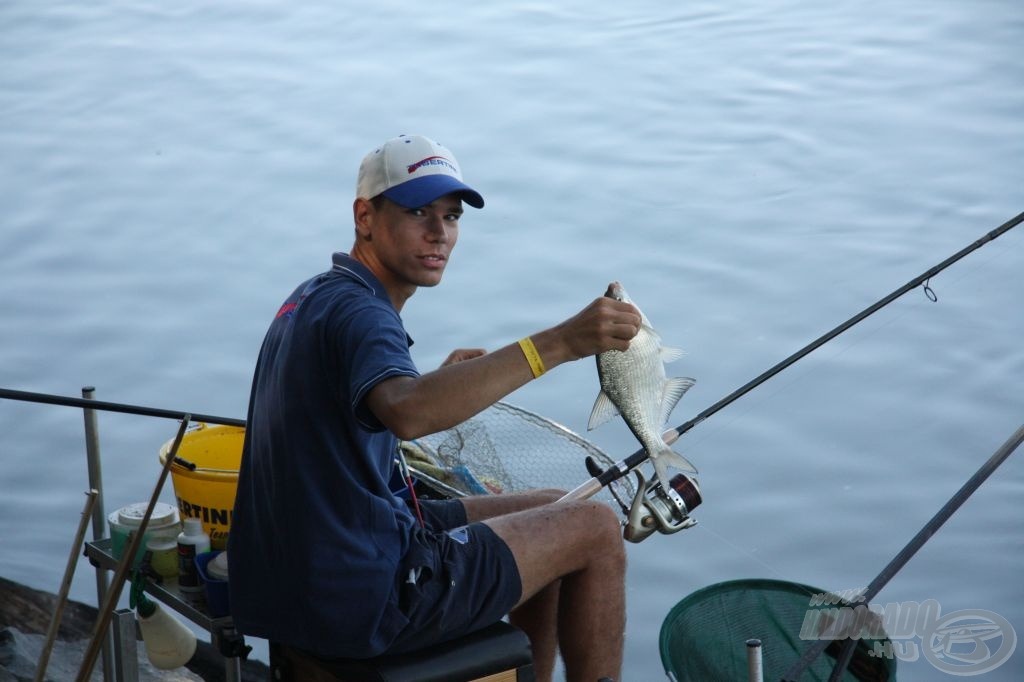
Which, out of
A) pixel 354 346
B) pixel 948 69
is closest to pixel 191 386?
→ pixel 354 346

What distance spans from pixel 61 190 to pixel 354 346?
546 centimetres

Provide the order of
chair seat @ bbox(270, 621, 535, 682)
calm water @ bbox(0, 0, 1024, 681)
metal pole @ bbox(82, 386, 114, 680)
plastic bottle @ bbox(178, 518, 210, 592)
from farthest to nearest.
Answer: calm water @ bbox(0, 0, 1024, 681) < metal pole @ bbox(82, 386, 114, 680) < plastic bottle @ bbox(178, 518, 210, 592) < chair seat @ bbox(270, 621, 535, 682)

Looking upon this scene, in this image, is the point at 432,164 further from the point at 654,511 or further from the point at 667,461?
the point at 654,511

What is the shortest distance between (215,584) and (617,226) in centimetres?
415

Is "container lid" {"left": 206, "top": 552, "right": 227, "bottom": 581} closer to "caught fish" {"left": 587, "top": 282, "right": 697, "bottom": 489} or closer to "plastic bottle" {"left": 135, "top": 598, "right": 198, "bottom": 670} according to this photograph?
"plastic bottle" {"left": 135, "top": 598, "right": 198, "bottom": 670}

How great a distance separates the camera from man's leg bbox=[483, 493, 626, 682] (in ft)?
7.02

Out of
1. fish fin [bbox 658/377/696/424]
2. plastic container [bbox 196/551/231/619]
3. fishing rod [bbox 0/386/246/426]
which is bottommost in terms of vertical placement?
plastic container [bbox 196/551/231/619]

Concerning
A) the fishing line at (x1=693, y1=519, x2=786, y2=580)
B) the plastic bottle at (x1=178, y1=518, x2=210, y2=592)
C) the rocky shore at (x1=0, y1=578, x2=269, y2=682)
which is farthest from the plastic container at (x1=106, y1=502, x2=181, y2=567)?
the fishing line at (x1=693, y1=519, x2=786, y2=580)

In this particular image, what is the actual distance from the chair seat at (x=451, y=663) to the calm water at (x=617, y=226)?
1430 mm

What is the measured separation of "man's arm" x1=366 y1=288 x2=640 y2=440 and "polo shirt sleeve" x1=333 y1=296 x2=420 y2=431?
0.02 metres

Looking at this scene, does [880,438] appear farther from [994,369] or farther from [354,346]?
[354,346]

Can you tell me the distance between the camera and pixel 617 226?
20.4ft

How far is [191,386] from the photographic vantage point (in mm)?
4965

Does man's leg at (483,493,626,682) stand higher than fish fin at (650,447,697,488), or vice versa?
fish fin at (650,447,697,488)
